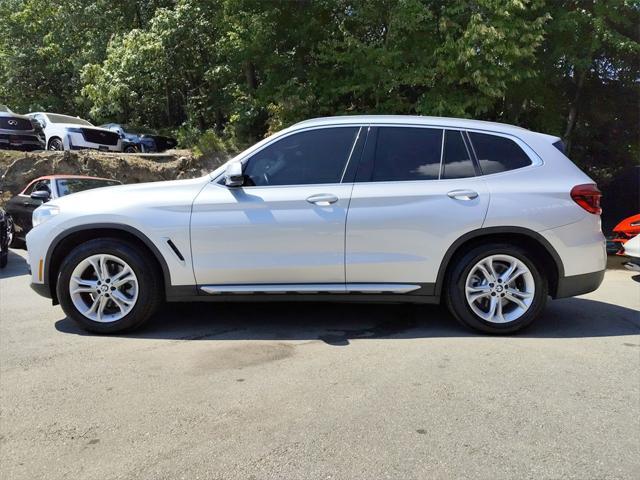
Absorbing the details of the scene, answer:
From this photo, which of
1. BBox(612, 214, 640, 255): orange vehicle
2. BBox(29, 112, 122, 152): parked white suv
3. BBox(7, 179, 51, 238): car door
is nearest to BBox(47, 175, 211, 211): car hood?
BBox(7, 179, 51, 238): car door

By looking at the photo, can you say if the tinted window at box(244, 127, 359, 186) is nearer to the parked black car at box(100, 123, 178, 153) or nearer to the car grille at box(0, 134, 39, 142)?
the car grille at box(0, 134, 39, 142)

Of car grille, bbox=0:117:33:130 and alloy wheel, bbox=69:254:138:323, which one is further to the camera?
car grille, bbox=0:117:33:130

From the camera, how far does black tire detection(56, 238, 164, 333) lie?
472 cm

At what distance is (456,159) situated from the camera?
482 centimetres

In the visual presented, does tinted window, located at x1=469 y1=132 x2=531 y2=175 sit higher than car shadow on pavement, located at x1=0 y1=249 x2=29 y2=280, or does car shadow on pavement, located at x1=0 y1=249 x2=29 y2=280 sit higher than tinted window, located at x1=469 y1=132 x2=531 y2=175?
tinted window, located at x1=469 y1=132 x2=531 y2=175

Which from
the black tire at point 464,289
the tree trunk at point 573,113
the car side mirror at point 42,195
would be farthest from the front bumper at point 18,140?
the black tire at point 464,289

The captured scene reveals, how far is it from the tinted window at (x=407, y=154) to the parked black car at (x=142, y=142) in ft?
60.0

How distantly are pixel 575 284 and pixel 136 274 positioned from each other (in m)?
3.72

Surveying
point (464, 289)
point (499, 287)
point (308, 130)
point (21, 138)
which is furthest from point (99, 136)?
point (499, 287)

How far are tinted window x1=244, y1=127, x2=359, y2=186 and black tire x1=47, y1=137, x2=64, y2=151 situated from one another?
16489 millimetres

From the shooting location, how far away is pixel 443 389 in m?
3.67

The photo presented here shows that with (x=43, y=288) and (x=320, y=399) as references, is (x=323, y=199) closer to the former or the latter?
(x=320, y=399)

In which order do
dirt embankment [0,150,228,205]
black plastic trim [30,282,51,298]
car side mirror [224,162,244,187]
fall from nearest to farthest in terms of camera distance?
Answer: car side mirror [224,162,244,187] → black plastic trim [30,282,51,298] → dirt embankment [0,150,228,205]

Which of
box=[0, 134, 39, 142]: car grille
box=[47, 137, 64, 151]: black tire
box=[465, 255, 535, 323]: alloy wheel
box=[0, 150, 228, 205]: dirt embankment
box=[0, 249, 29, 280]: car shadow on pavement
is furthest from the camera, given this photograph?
box=[47, 137, 64, 151]: black tire
